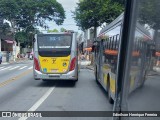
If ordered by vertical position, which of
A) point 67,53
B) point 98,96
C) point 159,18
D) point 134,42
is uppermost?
point 159,18

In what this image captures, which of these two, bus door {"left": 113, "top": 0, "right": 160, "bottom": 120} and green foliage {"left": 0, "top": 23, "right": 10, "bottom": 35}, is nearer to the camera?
bus door {"left": 113, "top": 0, "right": 160, "bottom": 120}

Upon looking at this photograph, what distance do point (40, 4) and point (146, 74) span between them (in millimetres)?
69955

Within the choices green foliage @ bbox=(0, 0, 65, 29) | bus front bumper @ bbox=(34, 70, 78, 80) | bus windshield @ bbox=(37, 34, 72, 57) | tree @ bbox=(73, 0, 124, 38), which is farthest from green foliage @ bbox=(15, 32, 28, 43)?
bus front bumper @ bbox=(34, 70, 78, 80)

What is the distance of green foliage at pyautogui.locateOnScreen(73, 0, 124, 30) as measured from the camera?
2887cm

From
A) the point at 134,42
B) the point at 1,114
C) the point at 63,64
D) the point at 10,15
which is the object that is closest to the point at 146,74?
the point at 134,42

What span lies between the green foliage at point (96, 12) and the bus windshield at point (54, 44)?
39.1 ft

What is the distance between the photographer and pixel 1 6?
66500 millimetres

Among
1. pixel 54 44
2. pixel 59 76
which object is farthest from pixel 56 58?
pixel 59 76

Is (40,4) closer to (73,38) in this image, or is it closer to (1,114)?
(73,38)

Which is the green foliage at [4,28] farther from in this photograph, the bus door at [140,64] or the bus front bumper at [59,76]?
the bus door at [140,64]

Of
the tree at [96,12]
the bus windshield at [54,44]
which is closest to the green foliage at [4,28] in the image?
the tree at [96,12]

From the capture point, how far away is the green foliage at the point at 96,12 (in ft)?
94.7

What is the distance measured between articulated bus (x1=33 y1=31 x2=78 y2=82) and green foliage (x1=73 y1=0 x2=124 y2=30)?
12080 mm

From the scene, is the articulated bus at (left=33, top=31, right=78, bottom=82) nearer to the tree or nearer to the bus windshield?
the bus windshield
